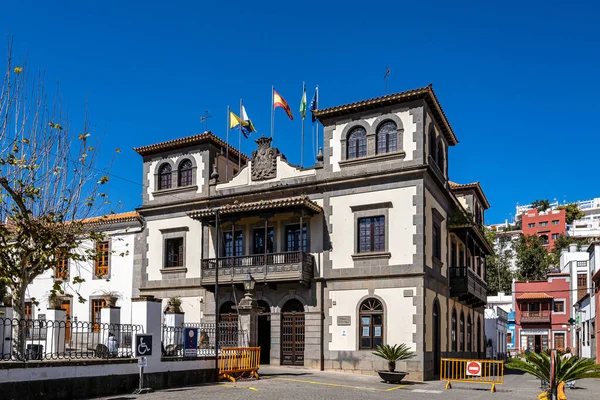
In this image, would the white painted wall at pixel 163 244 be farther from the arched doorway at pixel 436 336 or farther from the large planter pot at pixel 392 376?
the large planter pot at pixel 392 376

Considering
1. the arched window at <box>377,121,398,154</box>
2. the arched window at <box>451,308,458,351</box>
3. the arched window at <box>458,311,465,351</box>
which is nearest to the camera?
the arched window at <box>377,121,398,154</box>

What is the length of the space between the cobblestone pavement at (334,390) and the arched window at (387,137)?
355 inches

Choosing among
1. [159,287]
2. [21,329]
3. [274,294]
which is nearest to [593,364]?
[21,329]

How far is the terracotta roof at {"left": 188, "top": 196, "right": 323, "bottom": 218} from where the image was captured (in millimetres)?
26188

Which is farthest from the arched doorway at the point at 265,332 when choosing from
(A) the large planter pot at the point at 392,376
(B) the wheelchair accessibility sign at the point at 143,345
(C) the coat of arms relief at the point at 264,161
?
(B) the wheelchair accessibility sign at the point at 143,345

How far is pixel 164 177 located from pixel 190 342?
14.1 m

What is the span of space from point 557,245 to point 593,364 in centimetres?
7960

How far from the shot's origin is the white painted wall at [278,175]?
92.7ft

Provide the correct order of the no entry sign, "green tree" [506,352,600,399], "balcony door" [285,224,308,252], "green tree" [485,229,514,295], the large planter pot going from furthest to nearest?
"green tree" [485,229,514,295] → "balcony door" [285,224,308,252] → the large planter pot → the no entry sign → "green tree" [506,352,600,399]

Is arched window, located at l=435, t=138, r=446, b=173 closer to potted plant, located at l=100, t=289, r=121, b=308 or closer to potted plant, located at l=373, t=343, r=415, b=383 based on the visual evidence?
potted plant, located at l=373, t=343, r=415, b=383

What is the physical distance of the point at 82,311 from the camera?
32.2 metres

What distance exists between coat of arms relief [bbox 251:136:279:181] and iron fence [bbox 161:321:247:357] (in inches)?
281

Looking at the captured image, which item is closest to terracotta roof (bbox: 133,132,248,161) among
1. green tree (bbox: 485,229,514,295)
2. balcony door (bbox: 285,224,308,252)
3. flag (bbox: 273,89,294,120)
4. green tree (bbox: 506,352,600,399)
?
flag (bbox: 273,89,294,120)

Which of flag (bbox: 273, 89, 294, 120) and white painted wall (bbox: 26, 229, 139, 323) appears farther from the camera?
white painted wall (bbox: 26, 229, 139, 323)
